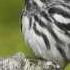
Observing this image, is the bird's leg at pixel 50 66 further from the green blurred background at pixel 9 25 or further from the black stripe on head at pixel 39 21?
the green blurred background at pixel 9 25

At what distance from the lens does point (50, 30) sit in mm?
1187

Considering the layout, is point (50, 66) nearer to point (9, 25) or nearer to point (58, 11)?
point (58, 11)

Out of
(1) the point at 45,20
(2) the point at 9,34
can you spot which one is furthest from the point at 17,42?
(1) the point at 45,20

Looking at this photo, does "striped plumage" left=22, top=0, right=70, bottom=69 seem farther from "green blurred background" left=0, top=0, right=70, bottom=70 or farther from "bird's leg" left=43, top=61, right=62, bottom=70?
"green blurred background" left=0, top=0, right=70, bottom=70

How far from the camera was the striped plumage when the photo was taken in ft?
3.88

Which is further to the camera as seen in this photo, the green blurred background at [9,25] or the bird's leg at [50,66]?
the green blurred background at [9,25]

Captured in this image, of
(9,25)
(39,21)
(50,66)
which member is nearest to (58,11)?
(39,21)

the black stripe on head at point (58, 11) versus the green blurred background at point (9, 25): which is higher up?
the black stripe on head at point (58, 11)

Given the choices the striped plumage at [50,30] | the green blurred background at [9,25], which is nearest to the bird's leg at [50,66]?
the striped plumage at [50,30]

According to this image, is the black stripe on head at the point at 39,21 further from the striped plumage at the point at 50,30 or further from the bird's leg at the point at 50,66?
the bird's leg at the point at 50,66

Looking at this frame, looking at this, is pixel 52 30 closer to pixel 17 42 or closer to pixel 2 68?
pixel 2 68

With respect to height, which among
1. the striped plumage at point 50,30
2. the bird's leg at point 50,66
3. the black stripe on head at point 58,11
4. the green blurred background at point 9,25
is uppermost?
the black stripe on head at point 58,11

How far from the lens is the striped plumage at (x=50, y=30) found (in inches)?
46.6

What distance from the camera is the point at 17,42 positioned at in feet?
6.98
